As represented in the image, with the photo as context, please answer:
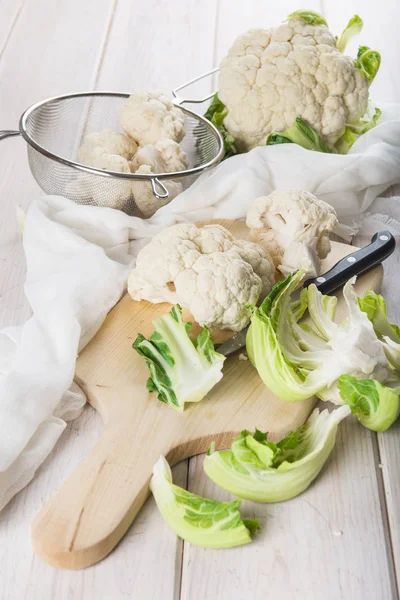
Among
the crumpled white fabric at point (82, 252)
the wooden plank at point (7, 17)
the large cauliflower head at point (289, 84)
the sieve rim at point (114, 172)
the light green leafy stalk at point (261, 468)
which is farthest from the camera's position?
the wooden plank at point (7, 17)

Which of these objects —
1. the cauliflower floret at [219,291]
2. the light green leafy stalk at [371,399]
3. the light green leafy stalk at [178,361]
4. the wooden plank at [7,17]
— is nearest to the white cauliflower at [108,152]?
the cauliflower floret at [219,291]

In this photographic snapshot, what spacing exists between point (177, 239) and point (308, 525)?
666mm

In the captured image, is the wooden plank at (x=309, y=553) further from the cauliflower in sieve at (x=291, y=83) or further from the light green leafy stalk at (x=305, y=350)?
the cauliflower in sieve at (x=291, y=83)

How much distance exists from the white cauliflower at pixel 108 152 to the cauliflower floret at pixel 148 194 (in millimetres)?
52

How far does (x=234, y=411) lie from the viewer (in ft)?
4.64

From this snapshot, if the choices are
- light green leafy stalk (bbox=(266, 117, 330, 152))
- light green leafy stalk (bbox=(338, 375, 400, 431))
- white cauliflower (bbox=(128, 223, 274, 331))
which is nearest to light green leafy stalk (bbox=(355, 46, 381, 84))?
light green leafy stalk (bbox=(266, 117, 330, 152))

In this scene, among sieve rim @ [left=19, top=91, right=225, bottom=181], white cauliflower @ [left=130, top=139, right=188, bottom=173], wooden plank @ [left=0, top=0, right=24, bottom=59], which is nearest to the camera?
sieve rim @ [left=19, top=91, right=225, bottom=181]

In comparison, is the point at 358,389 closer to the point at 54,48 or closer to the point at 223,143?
the point at 223,143

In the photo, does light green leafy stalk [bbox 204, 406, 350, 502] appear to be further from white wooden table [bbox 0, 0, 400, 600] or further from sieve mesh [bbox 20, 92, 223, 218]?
sieve mesh [bbox 20, 92, 223, 218]

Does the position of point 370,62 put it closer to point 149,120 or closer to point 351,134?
point 351,134

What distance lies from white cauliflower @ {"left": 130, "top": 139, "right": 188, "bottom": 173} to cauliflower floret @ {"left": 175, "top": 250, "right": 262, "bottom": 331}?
52cm

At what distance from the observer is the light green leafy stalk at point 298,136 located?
7.11 ft

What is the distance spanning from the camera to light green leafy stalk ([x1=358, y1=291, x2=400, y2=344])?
1539mm

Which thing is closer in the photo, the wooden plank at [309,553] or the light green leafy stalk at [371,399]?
the wooden plank at [309,553]
